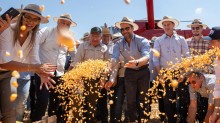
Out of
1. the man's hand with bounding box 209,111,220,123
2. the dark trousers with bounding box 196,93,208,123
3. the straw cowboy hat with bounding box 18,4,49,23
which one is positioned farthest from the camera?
the dark trousers with bounding box 196,93,208,123

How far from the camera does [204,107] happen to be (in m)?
6.49

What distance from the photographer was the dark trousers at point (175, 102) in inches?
259

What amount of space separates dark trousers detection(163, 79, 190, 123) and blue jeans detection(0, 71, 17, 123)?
3.27 meters

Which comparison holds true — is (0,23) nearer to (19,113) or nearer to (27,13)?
(27,13)

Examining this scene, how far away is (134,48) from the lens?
22.2ft

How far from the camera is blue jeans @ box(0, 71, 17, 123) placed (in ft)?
14.2

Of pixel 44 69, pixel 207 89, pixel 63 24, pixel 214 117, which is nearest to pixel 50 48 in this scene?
pixel 63 24

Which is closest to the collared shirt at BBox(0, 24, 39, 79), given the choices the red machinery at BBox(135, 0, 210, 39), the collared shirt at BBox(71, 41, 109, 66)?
the collared shirt at BBox(71, 41, 109, 66)

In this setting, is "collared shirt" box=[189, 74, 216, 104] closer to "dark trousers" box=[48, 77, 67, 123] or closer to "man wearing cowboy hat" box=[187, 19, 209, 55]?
"man wearing cowboy hat" box=[187, 19, 209, 55]

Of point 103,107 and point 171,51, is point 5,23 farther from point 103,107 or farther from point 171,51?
point 171,51

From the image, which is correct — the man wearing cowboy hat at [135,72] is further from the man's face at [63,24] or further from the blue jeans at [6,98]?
the blue jeans at [6,98]

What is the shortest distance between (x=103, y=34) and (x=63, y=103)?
2.19m

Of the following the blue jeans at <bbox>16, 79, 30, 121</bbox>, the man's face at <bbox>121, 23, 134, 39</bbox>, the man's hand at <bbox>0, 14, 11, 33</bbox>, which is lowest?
the blue jeans at <bbox>16, 79, 30, 121</bbox>

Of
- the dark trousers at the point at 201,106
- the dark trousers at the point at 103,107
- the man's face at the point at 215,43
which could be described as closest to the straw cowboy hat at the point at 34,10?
the dark trousers at the point at 103,107
